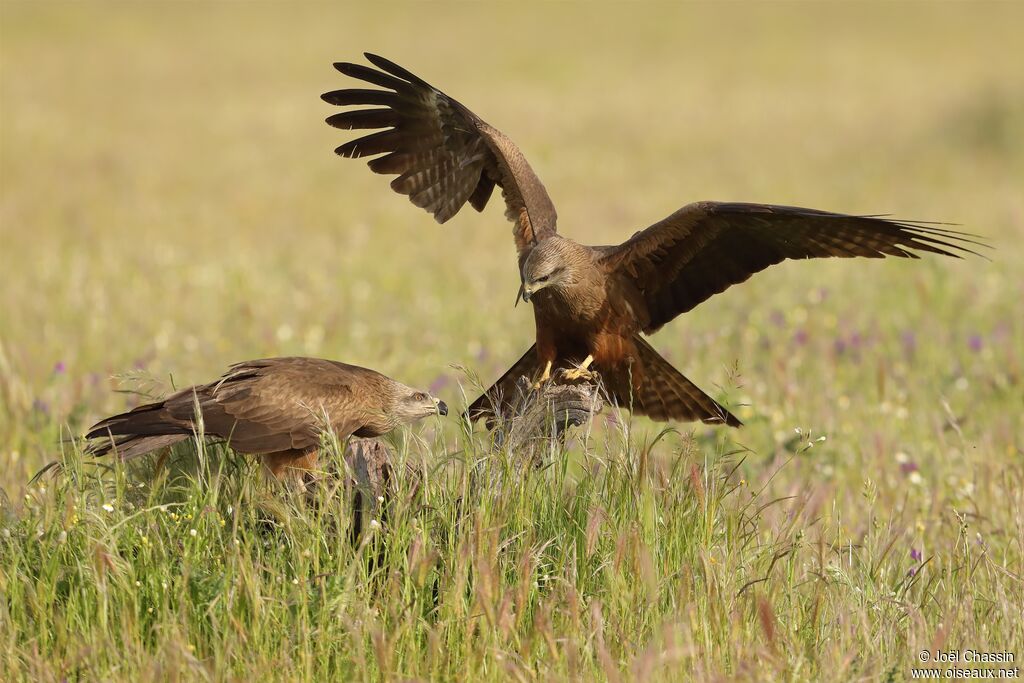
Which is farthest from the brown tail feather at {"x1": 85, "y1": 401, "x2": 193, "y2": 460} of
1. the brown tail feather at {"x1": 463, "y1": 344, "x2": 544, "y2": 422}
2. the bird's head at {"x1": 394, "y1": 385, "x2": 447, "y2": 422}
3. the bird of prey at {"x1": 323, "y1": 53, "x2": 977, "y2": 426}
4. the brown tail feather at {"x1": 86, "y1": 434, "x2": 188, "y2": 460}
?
the brown tail feather at {"x1": 463, "y1": 344, "x2": 544, "y2": 422}

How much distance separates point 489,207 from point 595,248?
10.2 metres

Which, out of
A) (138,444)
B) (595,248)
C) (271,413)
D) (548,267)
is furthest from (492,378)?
(138,444)

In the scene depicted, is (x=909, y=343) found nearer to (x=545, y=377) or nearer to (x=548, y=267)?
(x=545, y=377)

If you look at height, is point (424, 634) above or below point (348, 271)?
below

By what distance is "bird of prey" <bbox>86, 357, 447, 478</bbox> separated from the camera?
394 centimetres

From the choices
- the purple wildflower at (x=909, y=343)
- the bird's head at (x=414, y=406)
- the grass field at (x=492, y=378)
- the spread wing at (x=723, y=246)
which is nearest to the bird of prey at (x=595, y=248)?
the spread wing at (x=723, y=246)

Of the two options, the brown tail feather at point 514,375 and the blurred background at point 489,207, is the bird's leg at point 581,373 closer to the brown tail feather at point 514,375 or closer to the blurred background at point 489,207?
the brown tail feather at point 514,375

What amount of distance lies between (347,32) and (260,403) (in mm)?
31384

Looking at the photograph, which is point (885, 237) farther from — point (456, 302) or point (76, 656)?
point (456, 302)

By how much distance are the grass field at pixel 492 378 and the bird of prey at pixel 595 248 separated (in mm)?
412

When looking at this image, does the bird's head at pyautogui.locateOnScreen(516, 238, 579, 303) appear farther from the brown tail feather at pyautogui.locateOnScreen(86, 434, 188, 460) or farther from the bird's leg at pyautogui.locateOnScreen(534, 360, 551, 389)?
the brown tail feather at pyautogui.locateOnScreen(86, 434, 188, 460)

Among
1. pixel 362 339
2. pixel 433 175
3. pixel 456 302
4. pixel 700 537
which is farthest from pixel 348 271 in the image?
pixel 700 537

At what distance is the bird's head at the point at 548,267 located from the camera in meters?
4.89

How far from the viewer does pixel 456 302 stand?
969 cm
